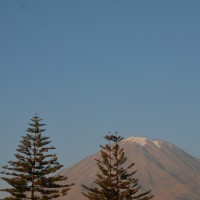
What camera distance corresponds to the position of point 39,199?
4747 cm

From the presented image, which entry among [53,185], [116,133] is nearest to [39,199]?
[53,185]

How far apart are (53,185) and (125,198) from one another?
25.9ft

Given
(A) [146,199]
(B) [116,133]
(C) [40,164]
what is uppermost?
(B) [116,133]

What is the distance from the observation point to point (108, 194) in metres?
51.1

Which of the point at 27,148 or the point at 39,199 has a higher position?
the point at 27,148

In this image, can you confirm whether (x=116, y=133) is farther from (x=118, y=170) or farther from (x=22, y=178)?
(x=22, y=178)

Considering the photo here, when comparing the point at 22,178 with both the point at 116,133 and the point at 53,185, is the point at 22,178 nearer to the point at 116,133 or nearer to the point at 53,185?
the point at 53,185

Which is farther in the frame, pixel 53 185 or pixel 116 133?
pixel 116 133

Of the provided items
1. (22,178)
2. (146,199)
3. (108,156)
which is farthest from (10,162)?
(146,199)

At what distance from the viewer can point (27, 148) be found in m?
49.5

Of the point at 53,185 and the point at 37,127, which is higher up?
the point at 37,127

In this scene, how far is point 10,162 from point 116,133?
1192cm

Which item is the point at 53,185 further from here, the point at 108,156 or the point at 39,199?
the point at 108,156

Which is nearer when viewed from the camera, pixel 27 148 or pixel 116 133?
pixel 27 148
